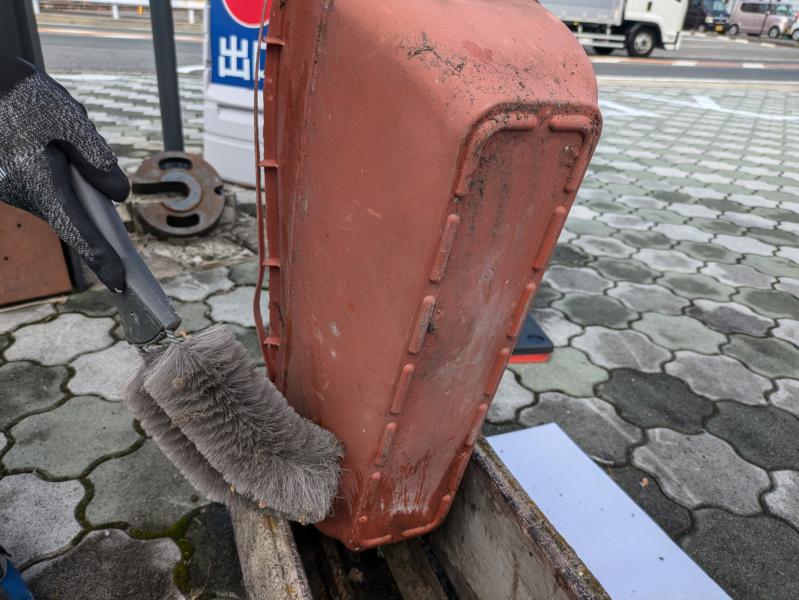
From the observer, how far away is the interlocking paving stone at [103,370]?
74.8 inches

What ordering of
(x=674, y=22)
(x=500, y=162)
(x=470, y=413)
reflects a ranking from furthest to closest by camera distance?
(x=674, y=22) < (x=470, y=413) < (x=500, y=162)

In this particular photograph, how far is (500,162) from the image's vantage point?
76cm

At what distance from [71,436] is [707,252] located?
Result: 3468mm

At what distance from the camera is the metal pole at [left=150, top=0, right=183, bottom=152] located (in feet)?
9.63

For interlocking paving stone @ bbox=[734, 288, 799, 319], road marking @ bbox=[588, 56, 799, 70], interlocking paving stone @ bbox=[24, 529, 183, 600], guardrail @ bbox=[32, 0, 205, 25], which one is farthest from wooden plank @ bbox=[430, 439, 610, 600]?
guardrail @ bbox=[32, 0, 205, 25]

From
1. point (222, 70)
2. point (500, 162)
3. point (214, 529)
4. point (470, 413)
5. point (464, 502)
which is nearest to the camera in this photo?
point (500, 162)

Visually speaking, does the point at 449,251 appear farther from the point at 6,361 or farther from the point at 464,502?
the point at 6,361

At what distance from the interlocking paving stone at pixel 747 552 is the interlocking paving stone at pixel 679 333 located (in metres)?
0.97

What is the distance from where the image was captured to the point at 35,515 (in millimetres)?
1444

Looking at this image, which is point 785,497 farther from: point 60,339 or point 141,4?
point 141,4

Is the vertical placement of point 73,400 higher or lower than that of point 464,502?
lower

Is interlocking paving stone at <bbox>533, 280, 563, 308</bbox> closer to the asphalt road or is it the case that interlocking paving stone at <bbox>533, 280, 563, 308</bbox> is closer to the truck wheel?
the asphalt road

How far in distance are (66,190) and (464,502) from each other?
3.16ft

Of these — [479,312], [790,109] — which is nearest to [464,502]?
[479,312]
